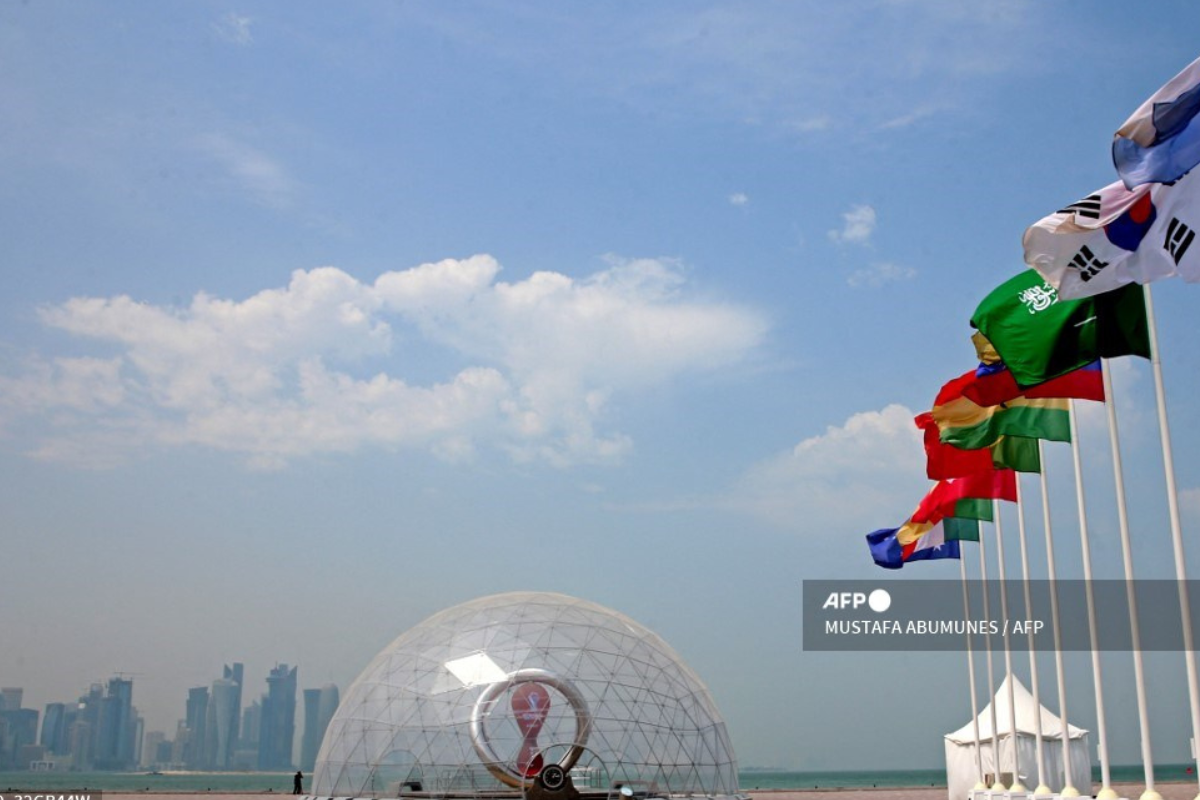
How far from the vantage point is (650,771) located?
24.6 meters

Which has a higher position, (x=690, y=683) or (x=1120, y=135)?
(x=1120, y=135)

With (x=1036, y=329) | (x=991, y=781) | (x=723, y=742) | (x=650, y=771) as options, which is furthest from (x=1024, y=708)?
(x=1036, y=329)

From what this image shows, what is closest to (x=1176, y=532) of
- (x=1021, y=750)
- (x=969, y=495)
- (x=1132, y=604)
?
(x=1132, y=604)

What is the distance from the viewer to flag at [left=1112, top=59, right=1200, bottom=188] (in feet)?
42.0

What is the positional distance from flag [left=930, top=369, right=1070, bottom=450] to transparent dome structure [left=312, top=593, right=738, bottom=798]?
931 centimetres

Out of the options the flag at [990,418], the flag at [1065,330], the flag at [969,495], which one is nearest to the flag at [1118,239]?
the flag at [1065,330]

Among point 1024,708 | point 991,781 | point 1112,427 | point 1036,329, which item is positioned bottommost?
point 991,781

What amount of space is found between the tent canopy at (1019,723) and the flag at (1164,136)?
25.0m

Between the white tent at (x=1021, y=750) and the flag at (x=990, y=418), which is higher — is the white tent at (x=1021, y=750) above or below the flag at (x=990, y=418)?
below

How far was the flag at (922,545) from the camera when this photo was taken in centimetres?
2939

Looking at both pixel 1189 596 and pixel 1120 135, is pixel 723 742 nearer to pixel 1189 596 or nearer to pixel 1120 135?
pixel 1189 596

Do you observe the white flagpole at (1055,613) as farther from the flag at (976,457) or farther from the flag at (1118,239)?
the flag at (1118,239)

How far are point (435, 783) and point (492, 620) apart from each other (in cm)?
459

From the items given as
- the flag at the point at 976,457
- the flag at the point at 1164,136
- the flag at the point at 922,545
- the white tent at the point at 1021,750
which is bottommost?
the white tent at the point at 1021,750
